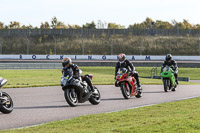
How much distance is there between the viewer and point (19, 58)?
227ft

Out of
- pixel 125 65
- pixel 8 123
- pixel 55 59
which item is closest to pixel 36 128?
pixel 8 123

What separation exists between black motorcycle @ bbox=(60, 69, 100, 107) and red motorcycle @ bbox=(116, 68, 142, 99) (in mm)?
2471

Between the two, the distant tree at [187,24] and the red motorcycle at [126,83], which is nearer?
the red motorcycle at [126,83]

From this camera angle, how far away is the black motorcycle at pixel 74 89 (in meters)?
12.7

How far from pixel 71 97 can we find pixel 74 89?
0.84 feet

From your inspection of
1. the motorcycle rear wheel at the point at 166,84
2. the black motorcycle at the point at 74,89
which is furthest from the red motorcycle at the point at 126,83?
the motorcycle rear wheel at the point at 166,84

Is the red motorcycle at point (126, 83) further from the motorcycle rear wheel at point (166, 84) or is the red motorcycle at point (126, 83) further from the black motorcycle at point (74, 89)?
the motorcycle rear wheel at point (166, 84)

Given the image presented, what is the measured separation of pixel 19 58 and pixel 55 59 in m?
5.94

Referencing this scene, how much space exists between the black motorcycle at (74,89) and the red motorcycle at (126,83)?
8.11 feet

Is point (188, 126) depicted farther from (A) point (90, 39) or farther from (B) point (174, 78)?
(A) point (90, 39)

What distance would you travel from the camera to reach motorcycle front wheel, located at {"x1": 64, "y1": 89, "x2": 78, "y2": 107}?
41.9 ft

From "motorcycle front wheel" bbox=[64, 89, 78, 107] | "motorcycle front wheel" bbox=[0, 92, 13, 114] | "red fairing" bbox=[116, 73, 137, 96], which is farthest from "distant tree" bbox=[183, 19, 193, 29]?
"motorcycle front wheel" bbox=[0, 92, 13, 114]

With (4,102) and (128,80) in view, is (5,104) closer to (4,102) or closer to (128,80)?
(4,102)

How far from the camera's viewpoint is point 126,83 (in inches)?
630
